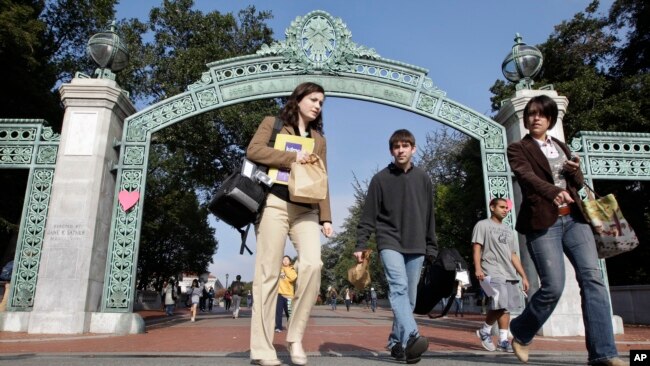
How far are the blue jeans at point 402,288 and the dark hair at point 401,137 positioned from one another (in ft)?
3.27

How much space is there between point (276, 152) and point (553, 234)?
6.92 ft

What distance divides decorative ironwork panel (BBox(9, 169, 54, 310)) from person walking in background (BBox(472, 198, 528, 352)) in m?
7.32

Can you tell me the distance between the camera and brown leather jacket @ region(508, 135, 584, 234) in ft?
11.8

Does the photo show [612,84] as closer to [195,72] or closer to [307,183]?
[195,72]

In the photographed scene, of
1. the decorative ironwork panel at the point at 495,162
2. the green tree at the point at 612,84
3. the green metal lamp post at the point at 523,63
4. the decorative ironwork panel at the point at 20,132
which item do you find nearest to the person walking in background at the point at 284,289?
the decorative ironwork panel at the point at 495,162

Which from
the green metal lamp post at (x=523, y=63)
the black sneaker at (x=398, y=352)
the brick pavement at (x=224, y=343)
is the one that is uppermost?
the green metal lamp post at (x=523, y=63)

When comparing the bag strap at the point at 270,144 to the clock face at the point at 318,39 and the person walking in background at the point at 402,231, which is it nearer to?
the person walking in background at the point at 402,231

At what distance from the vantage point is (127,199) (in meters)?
9.05

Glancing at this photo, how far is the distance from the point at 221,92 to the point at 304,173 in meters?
6.85

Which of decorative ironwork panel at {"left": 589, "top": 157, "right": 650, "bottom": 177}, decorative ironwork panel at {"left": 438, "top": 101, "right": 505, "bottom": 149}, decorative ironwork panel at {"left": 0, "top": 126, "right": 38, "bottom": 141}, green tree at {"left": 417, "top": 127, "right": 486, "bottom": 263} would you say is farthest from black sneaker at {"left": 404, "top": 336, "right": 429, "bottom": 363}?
green tree at {"left": 417, "top": 127, "right": 486, "bottom": 263}

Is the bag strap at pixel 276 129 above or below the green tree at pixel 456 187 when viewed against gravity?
below

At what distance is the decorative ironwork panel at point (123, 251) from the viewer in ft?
28.3

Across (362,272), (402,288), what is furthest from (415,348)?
(362,272)

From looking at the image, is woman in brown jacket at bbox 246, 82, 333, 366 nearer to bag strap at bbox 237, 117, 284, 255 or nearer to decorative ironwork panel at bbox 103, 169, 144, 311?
bag strap at bbox 237, 117, 284, 255
